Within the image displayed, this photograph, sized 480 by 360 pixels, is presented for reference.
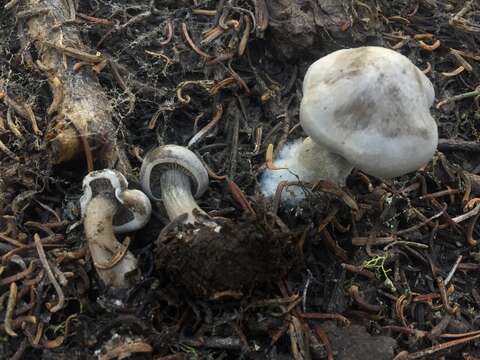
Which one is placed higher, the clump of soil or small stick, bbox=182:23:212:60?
small stick, bbox=182:23:212:60

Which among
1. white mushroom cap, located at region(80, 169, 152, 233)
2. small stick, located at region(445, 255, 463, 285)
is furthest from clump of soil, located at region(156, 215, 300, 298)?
small stick, located at region(445, 255, 463, 285)

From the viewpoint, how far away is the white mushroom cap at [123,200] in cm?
262

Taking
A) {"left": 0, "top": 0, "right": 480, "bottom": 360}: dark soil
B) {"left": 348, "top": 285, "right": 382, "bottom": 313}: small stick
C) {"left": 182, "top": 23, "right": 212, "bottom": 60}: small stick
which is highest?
{"left": 182, "top": 23, "right": 212, "bottom": 60}: small stick

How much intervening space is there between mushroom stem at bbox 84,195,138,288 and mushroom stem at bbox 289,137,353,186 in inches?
42.2

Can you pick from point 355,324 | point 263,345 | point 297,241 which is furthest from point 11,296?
point 355,324

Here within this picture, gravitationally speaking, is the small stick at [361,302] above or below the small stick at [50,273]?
below

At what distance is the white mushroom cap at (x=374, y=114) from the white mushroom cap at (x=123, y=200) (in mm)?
964

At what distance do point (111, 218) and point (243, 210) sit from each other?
721 millimetres

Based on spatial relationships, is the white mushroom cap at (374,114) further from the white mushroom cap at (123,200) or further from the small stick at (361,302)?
the white mushroom cap at (123,200)

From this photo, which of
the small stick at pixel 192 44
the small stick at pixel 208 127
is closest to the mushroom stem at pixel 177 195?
the small stick at pixel 208 127

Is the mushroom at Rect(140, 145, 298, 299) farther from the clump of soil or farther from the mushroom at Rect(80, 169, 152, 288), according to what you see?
the mushroom at Rect(80, 169, 152, 288)

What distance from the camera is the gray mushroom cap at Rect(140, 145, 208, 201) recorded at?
267 cm

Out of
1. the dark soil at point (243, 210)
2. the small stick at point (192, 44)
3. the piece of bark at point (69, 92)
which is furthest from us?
the small stick at point (192, 44)

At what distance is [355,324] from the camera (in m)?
2.52
